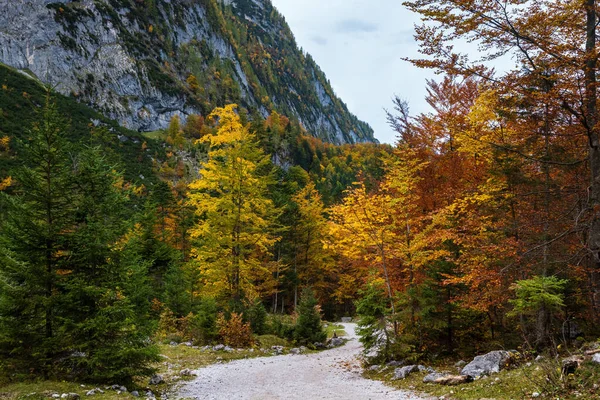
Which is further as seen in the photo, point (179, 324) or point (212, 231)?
point (179, 324)

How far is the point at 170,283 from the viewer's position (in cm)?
2233

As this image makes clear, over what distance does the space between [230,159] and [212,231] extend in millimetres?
3554

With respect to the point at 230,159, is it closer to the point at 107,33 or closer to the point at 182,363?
the point at 182,363

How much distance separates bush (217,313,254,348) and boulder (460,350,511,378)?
33.3 ft

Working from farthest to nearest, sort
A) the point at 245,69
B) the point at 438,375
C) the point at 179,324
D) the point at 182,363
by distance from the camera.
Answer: the point at 245,69 → the point at 179,324 → the point at 182,363 → the point at 438,375

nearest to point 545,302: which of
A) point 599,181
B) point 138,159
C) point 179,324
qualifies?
point 599,181

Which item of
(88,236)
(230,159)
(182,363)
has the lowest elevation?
(182,363)

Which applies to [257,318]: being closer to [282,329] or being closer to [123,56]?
[282,329]

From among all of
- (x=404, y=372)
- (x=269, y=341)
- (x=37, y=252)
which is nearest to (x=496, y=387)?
(x=404, y=372)

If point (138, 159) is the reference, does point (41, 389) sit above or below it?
below

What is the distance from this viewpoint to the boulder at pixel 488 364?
9.02m

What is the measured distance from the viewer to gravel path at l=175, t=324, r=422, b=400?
30.8ft

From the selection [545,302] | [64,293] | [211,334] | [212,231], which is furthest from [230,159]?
[545,302]

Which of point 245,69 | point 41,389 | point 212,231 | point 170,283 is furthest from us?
point 245,69
